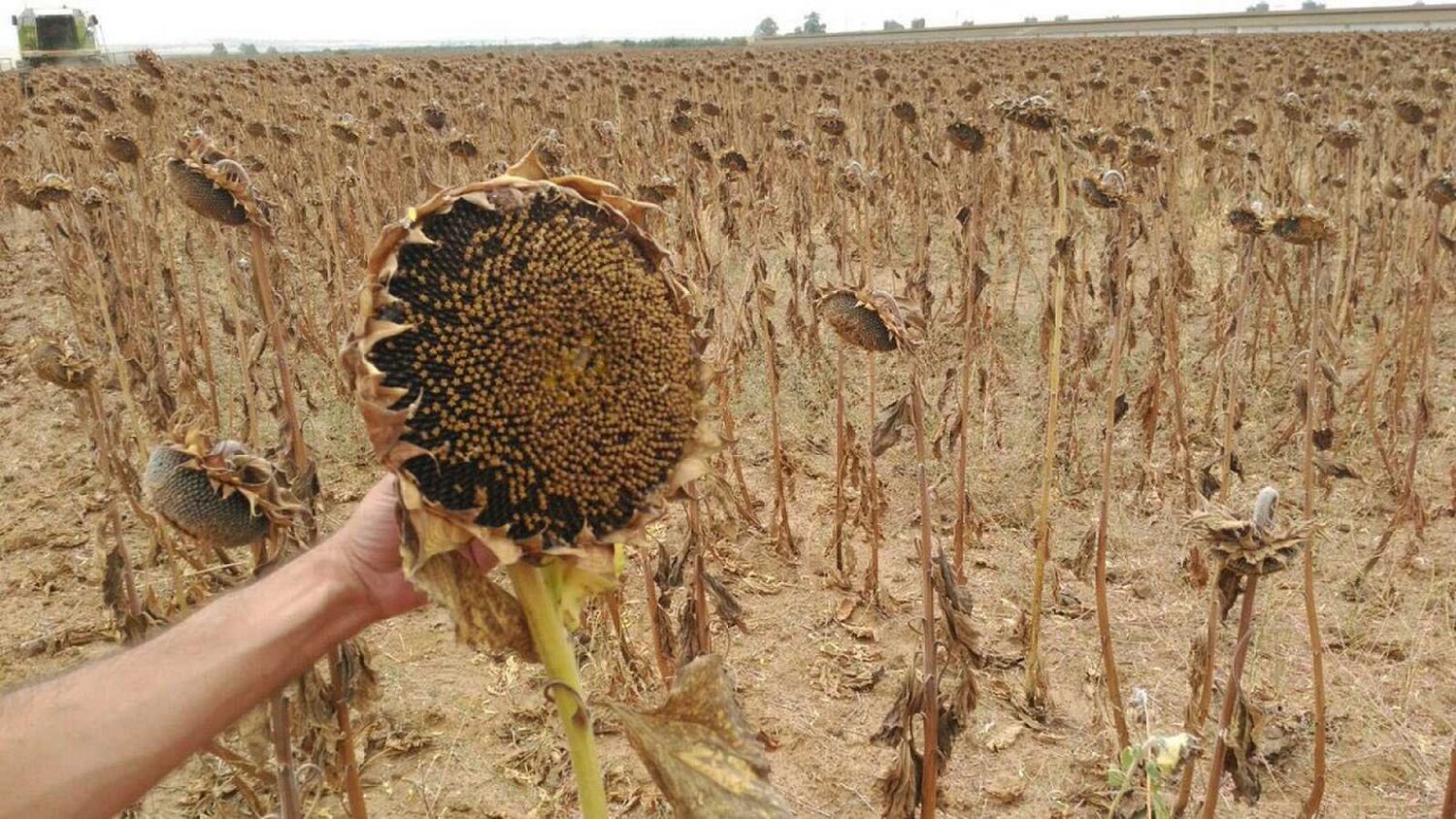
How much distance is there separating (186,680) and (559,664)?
0.50 m

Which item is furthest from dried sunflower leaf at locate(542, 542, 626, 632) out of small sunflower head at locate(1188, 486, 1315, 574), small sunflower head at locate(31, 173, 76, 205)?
small sunflower head at locate(31, 173, 76, 205)

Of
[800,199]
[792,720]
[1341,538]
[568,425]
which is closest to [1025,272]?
[800,199]

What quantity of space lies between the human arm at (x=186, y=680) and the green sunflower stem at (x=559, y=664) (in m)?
0.26

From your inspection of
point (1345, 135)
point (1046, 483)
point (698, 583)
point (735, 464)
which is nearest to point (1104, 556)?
point (1046, 483)

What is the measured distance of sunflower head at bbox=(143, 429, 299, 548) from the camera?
158cm

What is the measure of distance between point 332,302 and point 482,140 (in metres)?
5.01

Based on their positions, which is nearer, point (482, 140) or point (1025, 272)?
point (1025, 272)

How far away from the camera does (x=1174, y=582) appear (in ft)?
14.1

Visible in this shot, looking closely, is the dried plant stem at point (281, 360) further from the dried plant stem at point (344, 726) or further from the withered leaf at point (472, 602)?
the withered leaf at point (472, 602)

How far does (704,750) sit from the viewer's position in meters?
1.27

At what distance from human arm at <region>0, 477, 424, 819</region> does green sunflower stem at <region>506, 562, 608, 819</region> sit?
0.26 m

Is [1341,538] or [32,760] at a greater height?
[32,760]

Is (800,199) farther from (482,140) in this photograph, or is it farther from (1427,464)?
(482,140)

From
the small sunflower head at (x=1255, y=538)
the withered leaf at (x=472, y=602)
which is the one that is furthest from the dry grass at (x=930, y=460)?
the withered leaf at (x=472, y=602)
